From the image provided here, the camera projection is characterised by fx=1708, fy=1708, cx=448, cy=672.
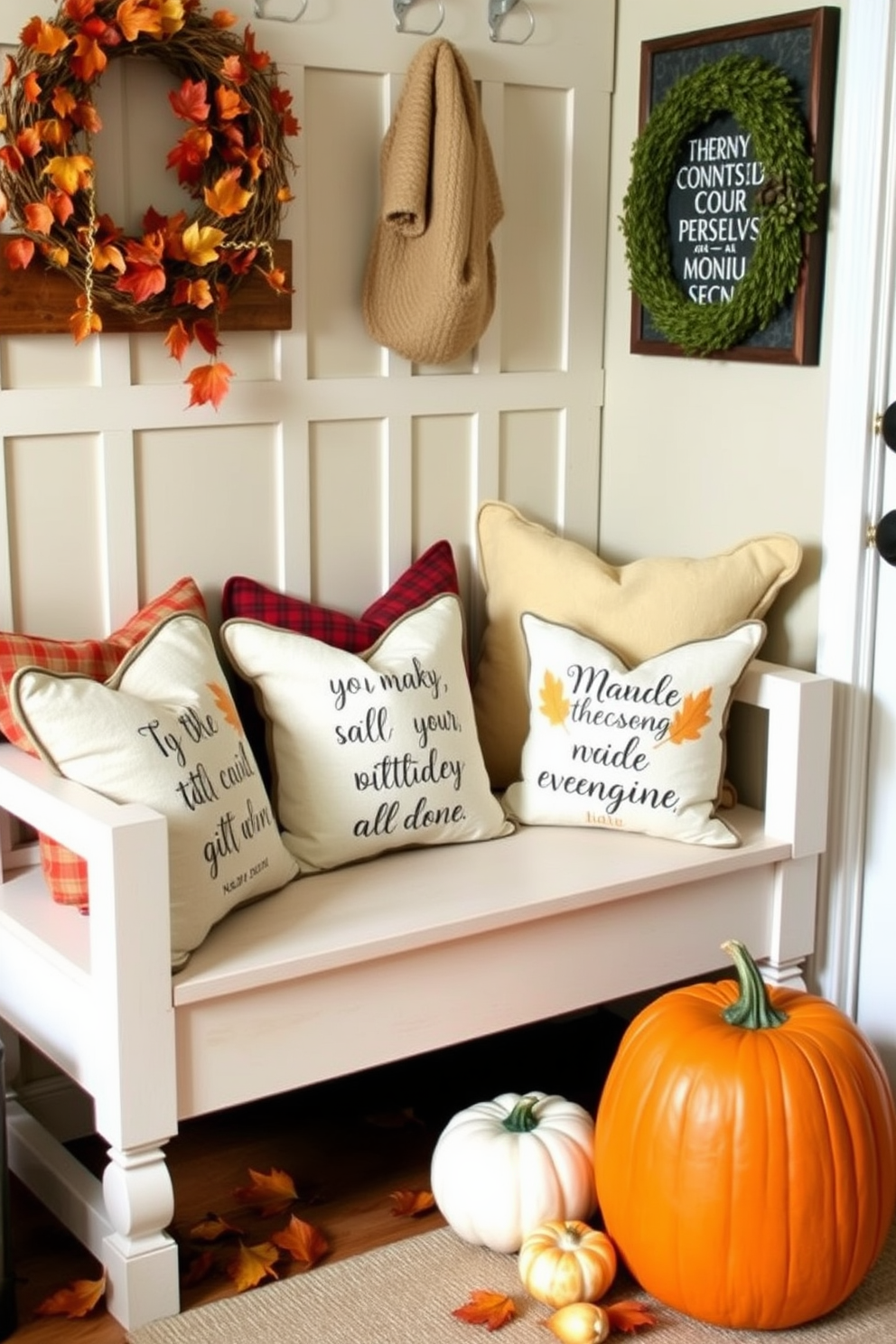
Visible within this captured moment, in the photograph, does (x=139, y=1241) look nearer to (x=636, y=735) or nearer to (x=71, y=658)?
(x=71, y=658)

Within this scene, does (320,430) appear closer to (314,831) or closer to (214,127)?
(214,127)

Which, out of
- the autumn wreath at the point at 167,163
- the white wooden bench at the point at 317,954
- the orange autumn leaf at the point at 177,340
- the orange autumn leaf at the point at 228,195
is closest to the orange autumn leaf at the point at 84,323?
the autumn wreath at the point at 167,163

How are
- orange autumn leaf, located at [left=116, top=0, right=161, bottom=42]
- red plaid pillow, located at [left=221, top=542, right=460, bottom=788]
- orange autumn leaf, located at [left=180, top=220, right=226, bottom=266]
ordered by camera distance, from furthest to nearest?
red plaid pillow, located at [left=221, top=542, right=460, bottom=788] → orange autumn leaf, located at [left=180, top=220, right=226, bottom=266] → orange autumn leaf, located at [left=116, top=0, right=161, bottom=42]

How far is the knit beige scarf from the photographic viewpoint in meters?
2.48

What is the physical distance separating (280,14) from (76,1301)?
177 centimetres

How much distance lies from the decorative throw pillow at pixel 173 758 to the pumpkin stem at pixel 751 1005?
625 mm

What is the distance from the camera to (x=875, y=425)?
96.0 inches

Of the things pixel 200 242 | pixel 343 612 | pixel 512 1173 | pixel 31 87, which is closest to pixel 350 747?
pixel 343 612

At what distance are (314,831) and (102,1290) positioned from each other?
2.13 ft

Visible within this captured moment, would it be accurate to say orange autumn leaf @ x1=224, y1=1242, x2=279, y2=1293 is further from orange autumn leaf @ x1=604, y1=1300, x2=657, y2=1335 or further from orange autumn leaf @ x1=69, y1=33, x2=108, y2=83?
orange autumn leaf @ x1=69, y1=33, x2=108, y2=83

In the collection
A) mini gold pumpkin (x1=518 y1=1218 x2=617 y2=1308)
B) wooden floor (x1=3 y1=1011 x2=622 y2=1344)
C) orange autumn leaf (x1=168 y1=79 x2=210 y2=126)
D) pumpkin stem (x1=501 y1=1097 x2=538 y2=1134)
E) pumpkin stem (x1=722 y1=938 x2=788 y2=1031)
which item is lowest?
wooden floor (x1=3 y1=1011 x2=622 y2=1344)

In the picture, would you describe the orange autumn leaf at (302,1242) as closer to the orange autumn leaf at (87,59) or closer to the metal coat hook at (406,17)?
the orange autumn leaf at (87,59)

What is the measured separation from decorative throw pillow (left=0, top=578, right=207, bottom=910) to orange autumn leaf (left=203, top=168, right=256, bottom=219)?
0.52 metres

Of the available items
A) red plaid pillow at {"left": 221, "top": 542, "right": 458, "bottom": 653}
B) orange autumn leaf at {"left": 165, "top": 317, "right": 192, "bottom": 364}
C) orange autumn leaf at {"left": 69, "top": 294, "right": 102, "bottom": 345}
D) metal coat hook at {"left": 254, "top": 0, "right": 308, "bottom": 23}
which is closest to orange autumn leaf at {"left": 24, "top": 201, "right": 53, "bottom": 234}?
orange autumn leaf at {"left": 69, "top": 294, "right": 102, "bottom": 345}
